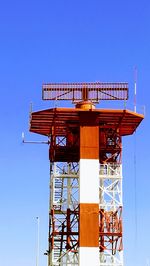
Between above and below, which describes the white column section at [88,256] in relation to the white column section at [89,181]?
below

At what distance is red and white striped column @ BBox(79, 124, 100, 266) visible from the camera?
74562 millimetres

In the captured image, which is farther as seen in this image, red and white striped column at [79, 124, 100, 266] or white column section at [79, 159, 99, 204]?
white column section at [79, 159, 99, 204]

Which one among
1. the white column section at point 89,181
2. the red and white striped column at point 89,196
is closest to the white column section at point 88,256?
the red and white striped column at point 89,196

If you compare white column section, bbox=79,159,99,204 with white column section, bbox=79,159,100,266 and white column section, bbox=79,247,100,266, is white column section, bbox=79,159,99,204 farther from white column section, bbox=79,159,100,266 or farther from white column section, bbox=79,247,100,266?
white column section, bbox=79,247,100,266

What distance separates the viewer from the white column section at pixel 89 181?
76625 millimetres

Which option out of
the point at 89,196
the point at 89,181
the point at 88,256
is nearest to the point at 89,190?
the point at 89,196

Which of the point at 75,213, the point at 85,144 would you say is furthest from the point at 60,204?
the point at 85,144

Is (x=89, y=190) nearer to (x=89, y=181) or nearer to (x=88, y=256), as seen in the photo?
(x=89, y=181)

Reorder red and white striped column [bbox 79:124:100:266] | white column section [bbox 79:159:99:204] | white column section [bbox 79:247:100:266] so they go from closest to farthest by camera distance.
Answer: white column section [bbox 79:247:100:266] → red and white striped column [bbox 79:124:100:266] → white column section [bbox 79:159:99:204]

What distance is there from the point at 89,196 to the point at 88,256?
19.6 ft

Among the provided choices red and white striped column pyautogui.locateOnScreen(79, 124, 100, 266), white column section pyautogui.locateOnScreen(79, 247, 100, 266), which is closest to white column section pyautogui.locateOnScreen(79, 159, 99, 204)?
red and white striped column pyautogui.locateOnScreen(79, 124, 100, 266)

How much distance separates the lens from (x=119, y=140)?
269 ft

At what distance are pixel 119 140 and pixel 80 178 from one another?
7.15 meters

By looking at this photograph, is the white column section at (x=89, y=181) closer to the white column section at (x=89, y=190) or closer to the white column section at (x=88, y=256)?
the white column section at (x=89, y=190)
